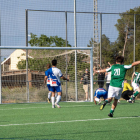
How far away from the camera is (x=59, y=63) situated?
17109mm

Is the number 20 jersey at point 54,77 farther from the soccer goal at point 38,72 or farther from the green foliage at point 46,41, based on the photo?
the green foliage at point 46,41

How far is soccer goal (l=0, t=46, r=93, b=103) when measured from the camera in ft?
53.4

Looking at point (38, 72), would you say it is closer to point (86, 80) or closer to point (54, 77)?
point (86, 80)

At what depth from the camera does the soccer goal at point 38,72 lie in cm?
1627

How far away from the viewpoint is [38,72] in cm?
1723

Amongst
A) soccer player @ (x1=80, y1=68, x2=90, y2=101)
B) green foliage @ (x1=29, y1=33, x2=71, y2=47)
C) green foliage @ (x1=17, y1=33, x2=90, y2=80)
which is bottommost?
soccer player @ (x1=80, y1=68, x2=90, y2=101)

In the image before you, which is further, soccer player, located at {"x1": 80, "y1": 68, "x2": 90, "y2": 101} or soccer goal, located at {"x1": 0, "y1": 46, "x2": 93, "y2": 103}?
soccer player, located at {"x1": 80, "y1": 68, "x2": 90, "y2": 101}

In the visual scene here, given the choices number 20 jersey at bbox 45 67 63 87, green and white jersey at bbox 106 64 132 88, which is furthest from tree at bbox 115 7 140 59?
green and white jersey at bbox 106 64 132 88

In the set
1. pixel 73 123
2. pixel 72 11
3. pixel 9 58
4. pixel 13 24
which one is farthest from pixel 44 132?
pixel 72 11

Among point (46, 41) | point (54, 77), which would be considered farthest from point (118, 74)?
point (46, 41)

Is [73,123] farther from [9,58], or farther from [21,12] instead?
[21,12]

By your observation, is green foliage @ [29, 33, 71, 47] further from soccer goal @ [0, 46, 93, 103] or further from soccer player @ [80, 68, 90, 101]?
soccer player @ [80, 68, 90, 101]

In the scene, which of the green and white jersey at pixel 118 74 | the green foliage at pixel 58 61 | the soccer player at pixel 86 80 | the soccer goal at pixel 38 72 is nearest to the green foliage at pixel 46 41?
the green foliage at pixel 58 61

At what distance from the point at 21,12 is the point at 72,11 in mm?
3014
